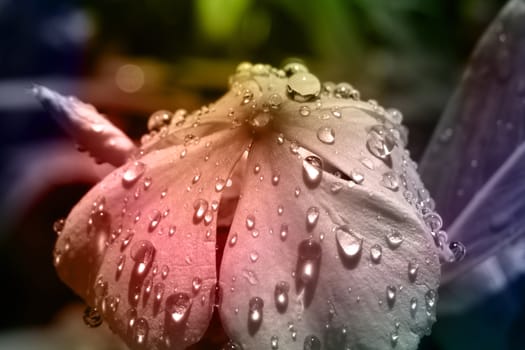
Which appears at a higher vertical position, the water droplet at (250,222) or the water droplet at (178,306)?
the water droplet at (250,222)

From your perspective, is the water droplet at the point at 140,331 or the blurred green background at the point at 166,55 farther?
the blurred green background at the point at 166,55

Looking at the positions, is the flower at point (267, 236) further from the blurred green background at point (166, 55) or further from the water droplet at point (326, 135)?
the blurred green background at point (166, 55)

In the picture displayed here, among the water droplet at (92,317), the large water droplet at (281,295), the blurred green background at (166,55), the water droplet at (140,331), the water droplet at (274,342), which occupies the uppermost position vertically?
the large water droplet at (281,295)

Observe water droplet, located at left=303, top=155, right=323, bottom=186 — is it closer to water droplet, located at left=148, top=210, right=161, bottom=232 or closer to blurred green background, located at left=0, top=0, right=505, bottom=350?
water droplet, located at left=148, top=210, right=161, bottom=232

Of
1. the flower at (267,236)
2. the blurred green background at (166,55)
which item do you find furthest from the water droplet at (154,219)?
the blurred green background at (166,55)

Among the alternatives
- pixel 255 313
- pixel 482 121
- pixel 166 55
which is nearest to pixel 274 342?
pixel 255 313

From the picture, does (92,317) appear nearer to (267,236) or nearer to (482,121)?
(267,236)

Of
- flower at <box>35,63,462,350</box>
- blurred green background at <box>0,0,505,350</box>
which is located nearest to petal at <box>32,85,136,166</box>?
flower at <box>35,63,462,350</box>
